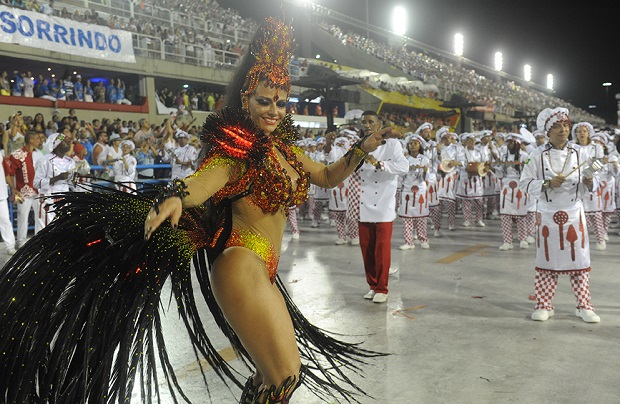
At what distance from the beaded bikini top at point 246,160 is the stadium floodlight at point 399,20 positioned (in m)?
44.0

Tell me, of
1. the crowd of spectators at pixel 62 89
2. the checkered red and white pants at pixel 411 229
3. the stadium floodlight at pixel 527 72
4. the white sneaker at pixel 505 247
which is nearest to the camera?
the white sneaker at pixel 505 247

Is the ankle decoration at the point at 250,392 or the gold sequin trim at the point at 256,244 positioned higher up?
the gold sequin trim at the point at 256,244

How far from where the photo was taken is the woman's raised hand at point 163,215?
1.83 m

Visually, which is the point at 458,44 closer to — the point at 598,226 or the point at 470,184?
the point at 470,184

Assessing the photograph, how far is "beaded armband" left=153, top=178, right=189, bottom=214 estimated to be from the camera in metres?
1.89

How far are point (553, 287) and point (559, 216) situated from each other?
0.61 metres

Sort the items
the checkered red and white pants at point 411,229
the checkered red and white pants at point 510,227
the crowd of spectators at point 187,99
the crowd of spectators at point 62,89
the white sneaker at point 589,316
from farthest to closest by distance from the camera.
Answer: the crowd of spectators at point 187,99 → the crowd of spectators at point 62,89 → the checkered red and white pants at point 411,229 → the checkered red and white pants at point 510,227 → the white sneaker at point 589,316

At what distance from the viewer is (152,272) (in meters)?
2.25

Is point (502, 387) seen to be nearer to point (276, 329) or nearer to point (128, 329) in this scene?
point (276, 329)

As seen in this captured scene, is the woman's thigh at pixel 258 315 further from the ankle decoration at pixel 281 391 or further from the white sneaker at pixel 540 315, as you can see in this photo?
the white sneaker at pixel 540 315

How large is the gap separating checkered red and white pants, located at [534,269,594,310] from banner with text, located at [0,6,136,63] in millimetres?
11885

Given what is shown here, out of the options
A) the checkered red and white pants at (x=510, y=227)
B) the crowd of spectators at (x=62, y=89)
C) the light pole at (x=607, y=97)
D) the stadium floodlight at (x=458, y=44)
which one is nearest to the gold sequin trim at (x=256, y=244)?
the checkered red and white pants at (x=510, y=227)

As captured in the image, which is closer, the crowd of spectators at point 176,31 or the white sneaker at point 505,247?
the white sneaker at point 505,247

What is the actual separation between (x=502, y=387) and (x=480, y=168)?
5145 millimetres
